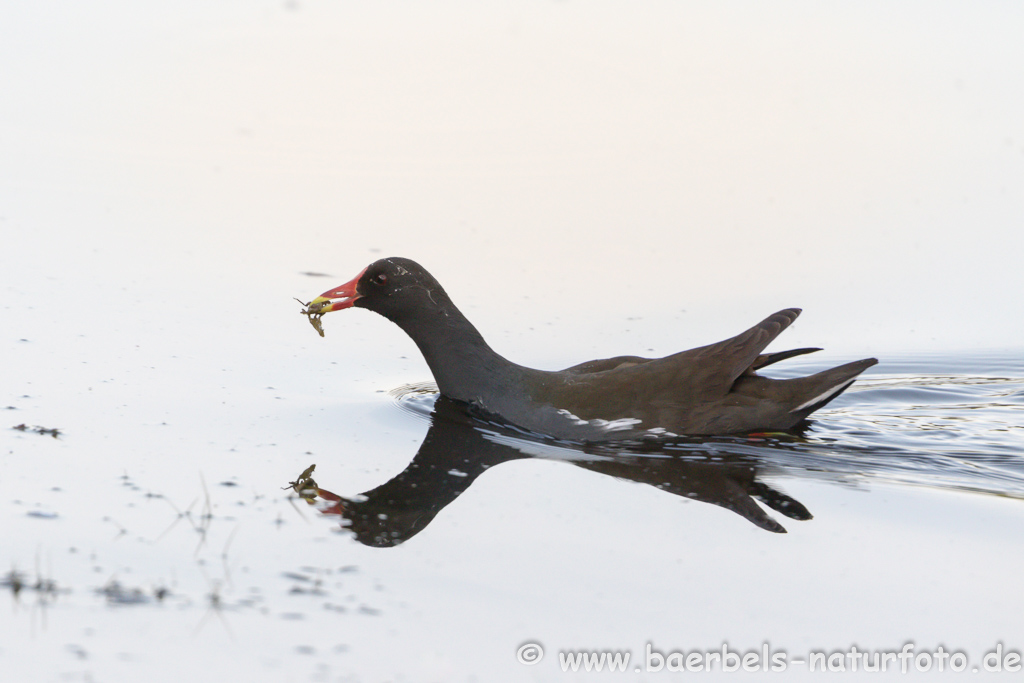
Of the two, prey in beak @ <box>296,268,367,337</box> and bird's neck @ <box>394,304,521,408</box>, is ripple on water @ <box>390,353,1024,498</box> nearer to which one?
bird's neck @ <box>394,304,521,408</box>

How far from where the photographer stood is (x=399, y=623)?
14.3 feet

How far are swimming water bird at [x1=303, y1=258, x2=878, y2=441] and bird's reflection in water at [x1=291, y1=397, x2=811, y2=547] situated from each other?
0.12 metres

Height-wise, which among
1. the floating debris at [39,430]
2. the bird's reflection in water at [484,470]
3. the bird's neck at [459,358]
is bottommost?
the bird's reflection in water at [484,470]

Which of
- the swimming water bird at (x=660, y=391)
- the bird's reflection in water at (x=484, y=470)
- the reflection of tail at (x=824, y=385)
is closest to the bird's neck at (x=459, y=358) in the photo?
the swimming water bird at (x=660, y=391)

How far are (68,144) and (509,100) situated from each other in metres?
4.48

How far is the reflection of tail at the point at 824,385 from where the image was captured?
22.1 feet

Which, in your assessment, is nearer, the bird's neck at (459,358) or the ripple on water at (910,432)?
the ripple on water at (910,432)

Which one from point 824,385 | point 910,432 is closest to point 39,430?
point 824,385

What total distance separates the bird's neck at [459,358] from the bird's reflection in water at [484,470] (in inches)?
5.4

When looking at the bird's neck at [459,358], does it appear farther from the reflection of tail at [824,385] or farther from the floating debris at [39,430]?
the floating debris at [39,430]

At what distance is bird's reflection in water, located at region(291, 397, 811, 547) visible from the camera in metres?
5.49

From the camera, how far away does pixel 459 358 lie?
7211 mm

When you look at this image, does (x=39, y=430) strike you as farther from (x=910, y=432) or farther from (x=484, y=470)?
(x=910, y=432)

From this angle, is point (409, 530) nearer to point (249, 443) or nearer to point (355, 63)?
point (249, 443)
